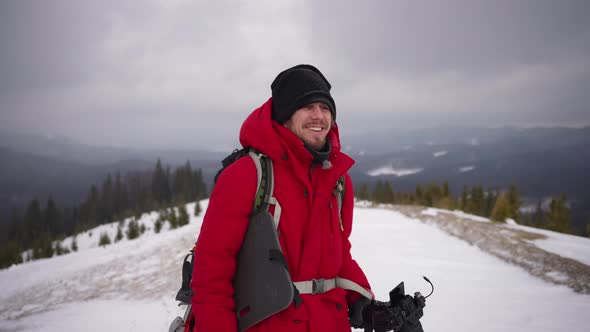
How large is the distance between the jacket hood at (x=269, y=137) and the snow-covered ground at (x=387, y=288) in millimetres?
5720

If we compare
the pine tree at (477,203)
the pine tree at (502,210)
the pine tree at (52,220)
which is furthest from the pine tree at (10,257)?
the pine tree at (477,203)

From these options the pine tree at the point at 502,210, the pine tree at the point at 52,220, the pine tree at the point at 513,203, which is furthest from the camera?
the pine tree at the point at 52,220

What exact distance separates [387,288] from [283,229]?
271 inches

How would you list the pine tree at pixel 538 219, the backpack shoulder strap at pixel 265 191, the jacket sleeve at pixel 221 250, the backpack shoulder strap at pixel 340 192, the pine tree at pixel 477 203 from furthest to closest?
the pine tree at pixel 538 219 → the pine tree at pixel 477 203 → the backpack shoulder strap at pixel 340 192 → the backpack shoulder strap at pixel 265 191 → the jacket sleeve at pixel 221 250

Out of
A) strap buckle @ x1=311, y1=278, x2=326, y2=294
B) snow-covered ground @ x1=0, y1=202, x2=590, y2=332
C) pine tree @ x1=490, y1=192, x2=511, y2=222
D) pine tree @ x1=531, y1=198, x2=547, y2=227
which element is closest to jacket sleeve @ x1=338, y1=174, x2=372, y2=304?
strap buckle @ x1=311, y1=278, x2=326, y2=294

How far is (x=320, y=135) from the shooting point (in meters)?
2.22

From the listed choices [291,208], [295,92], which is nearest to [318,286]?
[291,208]

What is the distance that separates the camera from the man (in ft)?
6.14

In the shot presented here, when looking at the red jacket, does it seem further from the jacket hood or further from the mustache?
the mustache

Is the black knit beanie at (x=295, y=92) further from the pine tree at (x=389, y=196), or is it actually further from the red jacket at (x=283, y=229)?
the pine tree at (x=389, y=196)

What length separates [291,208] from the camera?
2.04 m

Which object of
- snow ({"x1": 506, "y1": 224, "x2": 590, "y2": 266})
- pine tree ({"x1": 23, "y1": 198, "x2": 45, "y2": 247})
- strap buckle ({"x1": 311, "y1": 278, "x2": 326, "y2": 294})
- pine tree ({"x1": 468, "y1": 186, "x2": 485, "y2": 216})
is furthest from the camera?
pine tree ({"x1": 23, "y1": 198, "x2": 45, "y2": 247})

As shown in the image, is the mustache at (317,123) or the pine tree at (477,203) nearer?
the mustache at (317,123)

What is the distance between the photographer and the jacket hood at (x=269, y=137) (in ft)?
6.72
